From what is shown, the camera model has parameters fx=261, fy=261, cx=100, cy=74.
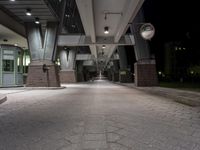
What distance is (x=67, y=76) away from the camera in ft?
144

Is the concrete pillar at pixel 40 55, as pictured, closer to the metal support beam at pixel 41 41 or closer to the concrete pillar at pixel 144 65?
the metal support beam at pixel 41 41

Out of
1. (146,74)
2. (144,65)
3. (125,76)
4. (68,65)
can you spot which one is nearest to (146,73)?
(146,74)

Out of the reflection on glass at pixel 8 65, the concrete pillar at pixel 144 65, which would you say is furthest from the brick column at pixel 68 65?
the concrete pillar at pixel 144 65

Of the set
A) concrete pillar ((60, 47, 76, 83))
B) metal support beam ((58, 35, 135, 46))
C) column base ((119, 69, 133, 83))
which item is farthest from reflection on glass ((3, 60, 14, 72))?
column base ((119, 69, 133, 83))

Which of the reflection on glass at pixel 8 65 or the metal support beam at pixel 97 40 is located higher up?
the metal support beam at pixel 97 40

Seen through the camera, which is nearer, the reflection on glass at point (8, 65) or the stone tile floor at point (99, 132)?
the stone tile floor at point (99, 132)

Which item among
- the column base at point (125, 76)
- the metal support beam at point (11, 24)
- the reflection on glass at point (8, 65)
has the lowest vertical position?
the column base at point (125, 76)

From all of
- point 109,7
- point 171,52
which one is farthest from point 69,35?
point 171,52

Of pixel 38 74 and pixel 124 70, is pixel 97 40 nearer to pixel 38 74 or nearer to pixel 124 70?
pixel 38 74

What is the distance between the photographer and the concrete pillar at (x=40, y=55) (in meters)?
22.0

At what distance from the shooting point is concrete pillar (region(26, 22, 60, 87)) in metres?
22.0

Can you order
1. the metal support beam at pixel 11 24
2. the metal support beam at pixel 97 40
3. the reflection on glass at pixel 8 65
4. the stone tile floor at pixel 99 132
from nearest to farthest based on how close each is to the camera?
1. the stone tile floor at pixel 99 132
2. the metal support beam at pixel 11 24
3. the reflection on glass at pixel 8 65
4. the metal support beam at pixel 97 40

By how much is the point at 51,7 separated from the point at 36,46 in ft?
17.1

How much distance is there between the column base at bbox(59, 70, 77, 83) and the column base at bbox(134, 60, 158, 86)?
20068 millimetres
